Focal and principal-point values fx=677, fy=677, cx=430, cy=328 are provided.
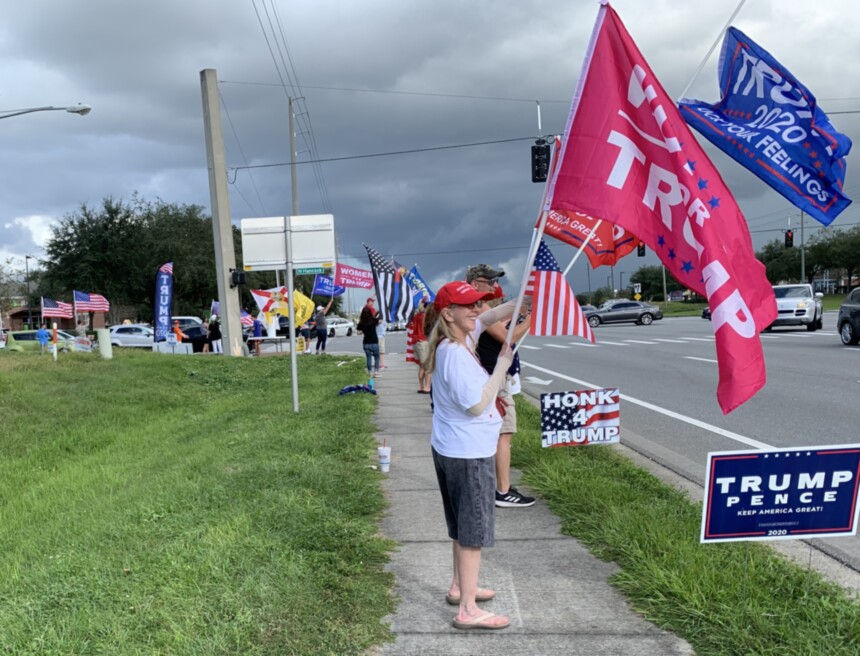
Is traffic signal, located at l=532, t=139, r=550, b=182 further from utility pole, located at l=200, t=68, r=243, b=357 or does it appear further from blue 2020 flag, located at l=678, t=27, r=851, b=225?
blue 2020 flag, located at l=678, t=27, r=851, b=225

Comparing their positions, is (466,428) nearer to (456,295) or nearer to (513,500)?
(456,295)

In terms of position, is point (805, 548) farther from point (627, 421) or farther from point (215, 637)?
point (627, 421)

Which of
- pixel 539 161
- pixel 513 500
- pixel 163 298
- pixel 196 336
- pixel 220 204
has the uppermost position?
pixel 539 161

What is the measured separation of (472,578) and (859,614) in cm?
186

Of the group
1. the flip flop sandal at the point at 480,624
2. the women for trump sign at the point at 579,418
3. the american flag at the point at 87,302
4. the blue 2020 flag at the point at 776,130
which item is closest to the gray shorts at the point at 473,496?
the flip flop sandal at the point at 480,624

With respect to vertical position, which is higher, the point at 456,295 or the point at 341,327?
the point at 456,295

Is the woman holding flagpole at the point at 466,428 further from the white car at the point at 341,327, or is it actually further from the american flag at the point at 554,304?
the white car at the point at 341,327

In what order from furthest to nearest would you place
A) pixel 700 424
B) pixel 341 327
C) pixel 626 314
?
1. pixel 341 327
2. pixel 626 314
3. pixel 700 424

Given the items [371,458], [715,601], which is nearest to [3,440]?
[371,458]

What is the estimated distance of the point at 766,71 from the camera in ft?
14.1

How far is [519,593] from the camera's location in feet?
12.5

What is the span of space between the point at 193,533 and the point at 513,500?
238 cm

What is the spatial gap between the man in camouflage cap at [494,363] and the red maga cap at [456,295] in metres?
0.97

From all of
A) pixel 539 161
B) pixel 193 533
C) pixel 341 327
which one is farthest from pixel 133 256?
pixel 193 533
